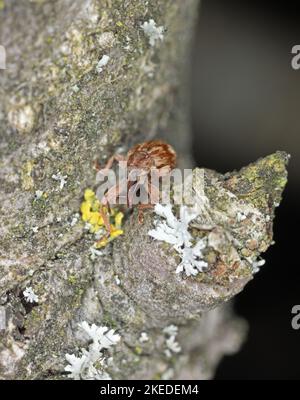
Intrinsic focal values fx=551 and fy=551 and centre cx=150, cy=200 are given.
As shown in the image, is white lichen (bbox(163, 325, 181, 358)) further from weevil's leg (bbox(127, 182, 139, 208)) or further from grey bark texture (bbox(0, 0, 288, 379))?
weevil's leg (bbox(127, 182, 139, 208))

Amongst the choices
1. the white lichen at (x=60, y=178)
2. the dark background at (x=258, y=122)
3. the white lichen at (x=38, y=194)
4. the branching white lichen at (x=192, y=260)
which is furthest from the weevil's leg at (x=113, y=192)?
the dark background at (x=258, y=122)

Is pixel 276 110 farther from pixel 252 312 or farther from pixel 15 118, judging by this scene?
pixel 15 118

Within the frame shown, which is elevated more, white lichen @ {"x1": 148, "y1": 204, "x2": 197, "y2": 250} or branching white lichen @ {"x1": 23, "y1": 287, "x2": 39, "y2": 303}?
white lichen @ {"x1": 148, "y1": 204, "x2": 197, "y2": 250}

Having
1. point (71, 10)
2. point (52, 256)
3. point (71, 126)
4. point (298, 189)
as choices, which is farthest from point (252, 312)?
point (71, 10)
